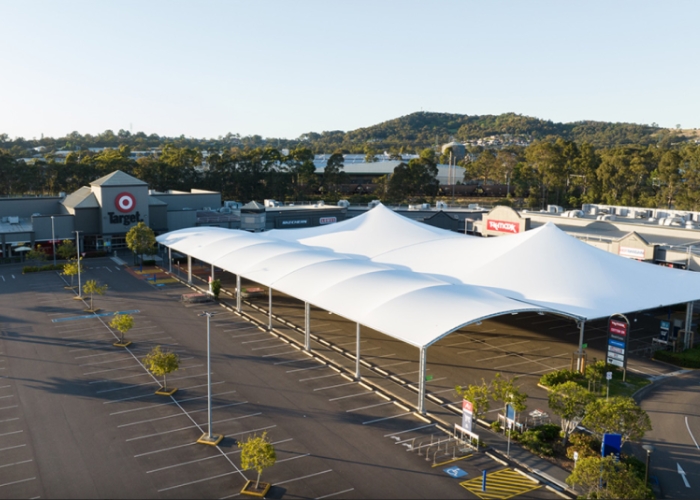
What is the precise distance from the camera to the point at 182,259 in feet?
226

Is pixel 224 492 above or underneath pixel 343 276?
underneath

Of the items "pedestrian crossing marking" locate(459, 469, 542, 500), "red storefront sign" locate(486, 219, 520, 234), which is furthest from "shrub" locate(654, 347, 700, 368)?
"red storefront sign" locate(486, 219, 520, 234)

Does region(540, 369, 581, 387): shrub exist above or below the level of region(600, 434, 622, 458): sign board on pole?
below

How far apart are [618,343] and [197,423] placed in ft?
71.4

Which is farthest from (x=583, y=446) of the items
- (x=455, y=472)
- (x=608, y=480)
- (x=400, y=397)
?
(x=400, y=397)

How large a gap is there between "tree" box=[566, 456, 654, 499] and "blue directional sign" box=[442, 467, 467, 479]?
13.0 ft

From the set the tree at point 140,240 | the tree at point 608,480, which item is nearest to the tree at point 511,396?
the tree at point 608,480

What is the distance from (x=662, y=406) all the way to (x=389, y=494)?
16388 millimetres

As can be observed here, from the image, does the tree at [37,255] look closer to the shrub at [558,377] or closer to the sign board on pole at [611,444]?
the shrub at [558,377]

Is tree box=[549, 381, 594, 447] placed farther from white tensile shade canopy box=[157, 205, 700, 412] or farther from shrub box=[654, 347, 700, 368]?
shrub box=[654, 347, 700, 368]

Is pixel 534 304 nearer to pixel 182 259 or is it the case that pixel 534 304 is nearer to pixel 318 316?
pixel 318 316

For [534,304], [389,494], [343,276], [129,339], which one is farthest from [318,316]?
[389,494]

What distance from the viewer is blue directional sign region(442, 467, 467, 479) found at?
2203cm

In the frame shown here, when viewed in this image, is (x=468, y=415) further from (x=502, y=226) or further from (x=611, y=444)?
(x=502, y=226)
